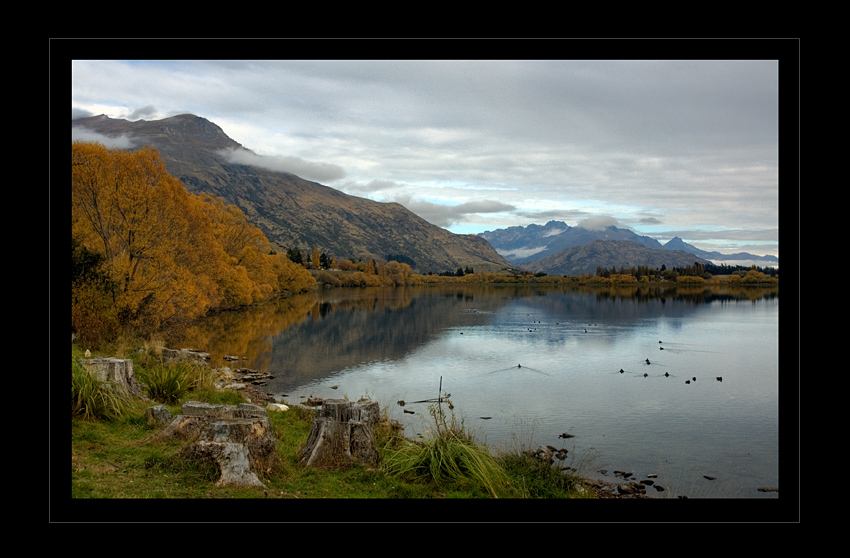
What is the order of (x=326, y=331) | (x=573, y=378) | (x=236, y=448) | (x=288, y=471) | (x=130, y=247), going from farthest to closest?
(x=326, y=331) < (x=573, y=378) < (x=130, y=247) < (x=288, y=471) < (x=236, y=448)

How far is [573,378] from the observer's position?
2645 cm

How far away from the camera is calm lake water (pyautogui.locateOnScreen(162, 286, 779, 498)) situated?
15.4m

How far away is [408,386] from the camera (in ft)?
78.2

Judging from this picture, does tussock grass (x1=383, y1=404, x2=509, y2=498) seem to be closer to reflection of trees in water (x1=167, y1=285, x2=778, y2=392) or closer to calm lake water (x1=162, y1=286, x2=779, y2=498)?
calm lake water (x1=162, y1=286, x2=779, y2=498)

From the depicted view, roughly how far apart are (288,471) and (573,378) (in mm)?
20382

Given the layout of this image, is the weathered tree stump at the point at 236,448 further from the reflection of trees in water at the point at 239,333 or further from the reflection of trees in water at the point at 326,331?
the reflection of trees in water at the point at 239,333

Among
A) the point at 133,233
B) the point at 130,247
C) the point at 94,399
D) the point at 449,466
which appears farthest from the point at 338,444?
the point at 133,233

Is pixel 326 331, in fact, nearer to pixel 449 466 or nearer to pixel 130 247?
pixel 130 247

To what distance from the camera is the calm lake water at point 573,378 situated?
50.5ft

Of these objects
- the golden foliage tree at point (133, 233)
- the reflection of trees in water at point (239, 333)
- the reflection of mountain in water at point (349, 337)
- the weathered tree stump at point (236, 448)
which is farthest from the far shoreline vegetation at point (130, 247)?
the weathered tree stump at point (236, 448)

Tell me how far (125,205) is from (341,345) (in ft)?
52.7

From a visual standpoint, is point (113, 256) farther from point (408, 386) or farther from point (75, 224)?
point (408, 386)

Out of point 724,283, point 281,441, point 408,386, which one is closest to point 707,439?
point 408,386

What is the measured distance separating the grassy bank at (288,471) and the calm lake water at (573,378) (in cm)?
217
